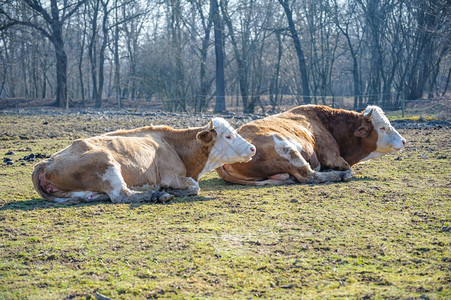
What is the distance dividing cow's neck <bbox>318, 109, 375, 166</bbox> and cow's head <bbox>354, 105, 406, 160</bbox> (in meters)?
0.17

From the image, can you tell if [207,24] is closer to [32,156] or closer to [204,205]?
[32,156]

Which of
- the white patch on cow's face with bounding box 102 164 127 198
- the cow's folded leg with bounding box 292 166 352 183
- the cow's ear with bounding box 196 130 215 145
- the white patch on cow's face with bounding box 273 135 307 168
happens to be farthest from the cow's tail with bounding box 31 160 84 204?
the cow's folded leg with bounding box 292 166 352 183

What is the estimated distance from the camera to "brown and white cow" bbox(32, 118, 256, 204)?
22.4 ft

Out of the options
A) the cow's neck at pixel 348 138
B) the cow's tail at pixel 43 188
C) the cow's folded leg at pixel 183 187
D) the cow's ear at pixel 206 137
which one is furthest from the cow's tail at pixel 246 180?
the cow's tail at pixel 43 188

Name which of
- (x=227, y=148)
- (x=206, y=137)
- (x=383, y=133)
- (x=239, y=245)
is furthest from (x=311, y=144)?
(x=239, y=245)

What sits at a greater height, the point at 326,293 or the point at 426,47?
the point at 426,47

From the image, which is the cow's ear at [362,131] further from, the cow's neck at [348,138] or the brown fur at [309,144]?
the cow's neck at [348,138]

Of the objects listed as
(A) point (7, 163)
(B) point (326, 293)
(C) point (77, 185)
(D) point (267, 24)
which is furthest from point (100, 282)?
(D) point (267, 24)

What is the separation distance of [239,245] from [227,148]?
3.20m

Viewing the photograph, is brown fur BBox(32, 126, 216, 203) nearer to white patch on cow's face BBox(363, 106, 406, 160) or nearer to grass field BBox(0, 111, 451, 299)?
grass field BBox(0, 111, 451, 299)

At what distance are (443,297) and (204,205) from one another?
365 centimetres

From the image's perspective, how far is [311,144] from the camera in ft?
29.8

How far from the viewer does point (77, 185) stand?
6.85m

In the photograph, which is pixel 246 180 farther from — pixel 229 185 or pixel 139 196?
pixel 139 196
